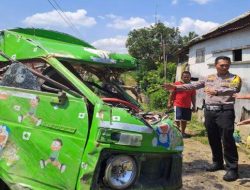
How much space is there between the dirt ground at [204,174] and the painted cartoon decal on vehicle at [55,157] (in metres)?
2.76

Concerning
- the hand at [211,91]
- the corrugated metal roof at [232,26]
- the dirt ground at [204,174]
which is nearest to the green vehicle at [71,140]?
the dirt ground at [204,174]

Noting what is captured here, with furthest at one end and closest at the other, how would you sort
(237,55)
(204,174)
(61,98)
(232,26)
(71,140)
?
1. (232,26)
2. (237,55)
3. (204,174)
4. (61,98)
5. (71,140)

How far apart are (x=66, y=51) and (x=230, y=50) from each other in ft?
32.6

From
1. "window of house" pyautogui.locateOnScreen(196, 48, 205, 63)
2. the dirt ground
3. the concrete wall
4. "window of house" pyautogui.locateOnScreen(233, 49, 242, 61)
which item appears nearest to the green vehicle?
the dirt ground

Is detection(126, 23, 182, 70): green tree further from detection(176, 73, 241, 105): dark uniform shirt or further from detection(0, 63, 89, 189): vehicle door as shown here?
detection(0, 63, 89, 189): vehicle door

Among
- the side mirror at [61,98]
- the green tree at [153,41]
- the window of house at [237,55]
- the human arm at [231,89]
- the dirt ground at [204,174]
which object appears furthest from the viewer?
the green tree at [153,41]

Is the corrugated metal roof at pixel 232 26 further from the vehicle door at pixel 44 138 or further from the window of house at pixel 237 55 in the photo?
the vehicle door at pixel 44 138

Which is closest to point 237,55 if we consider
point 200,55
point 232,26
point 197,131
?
point 232,26

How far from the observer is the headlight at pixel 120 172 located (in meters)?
3.71

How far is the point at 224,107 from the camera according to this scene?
6598 mm

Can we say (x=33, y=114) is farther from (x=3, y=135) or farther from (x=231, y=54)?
(x=231, y=54)

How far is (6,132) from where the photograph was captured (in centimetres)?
394

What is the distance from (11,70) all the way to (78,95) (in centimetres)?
82

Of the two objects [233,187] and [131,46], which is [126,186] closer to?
[233,187]
